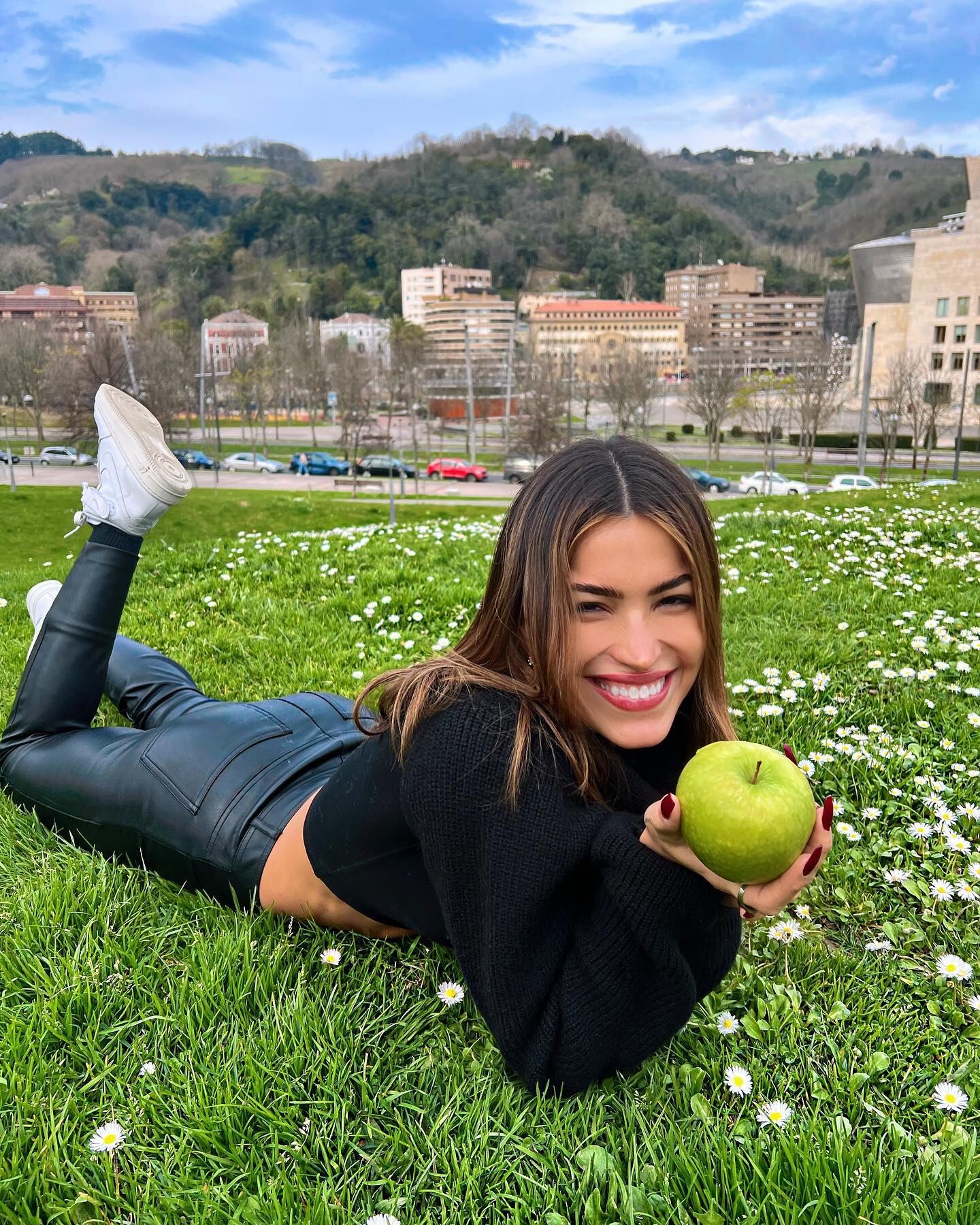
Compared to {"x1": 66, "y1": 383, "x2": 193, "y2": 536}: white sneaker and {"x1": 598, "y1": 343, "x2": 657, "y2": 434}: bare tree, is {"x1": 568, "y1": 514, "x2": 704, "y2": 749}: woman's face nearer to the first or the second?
{"x1": 66, "y1": 383, "x2": 193, "y2": 536}: white sneaker

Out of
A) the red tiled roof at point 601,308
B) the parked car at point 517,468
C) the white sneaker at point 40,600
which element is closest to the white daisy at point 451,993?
the white sneaker at point 40,600

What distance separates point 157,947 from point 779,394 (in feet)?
191

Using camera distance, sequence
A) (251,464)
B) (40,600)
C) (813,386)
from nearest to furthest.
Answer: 1. (40,600)
2. (813,386)
3. (251,464)

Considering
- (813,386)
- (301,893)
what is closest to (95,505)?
(301,893)

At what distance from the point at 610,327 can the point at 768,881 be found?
397ft

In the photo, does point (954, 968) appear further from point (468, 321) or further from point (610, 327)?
point (610, 327)

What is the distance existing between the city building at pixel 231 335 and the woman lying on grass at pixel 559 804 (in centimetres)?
7584

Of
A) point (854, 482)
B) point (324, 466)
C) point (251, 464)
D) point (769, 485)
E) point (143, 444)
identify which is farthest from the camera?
point (251, 464)

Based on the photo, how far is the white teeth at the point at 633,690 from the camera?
6.45ft

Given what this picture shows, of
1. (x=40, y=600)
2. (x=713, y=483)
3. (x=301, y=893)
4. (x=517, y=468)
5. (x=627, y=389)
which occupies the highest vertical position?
(x=627, y=389)

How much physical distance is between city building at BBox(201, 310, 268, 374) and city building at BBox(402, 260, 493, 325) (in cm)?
2408

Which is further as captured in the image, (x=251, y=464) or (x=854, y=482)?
(x=251, y=464)

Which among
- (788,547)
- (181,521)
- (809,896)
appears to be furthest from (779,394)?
(809,896)

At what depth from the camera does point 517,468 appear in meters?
49.7
